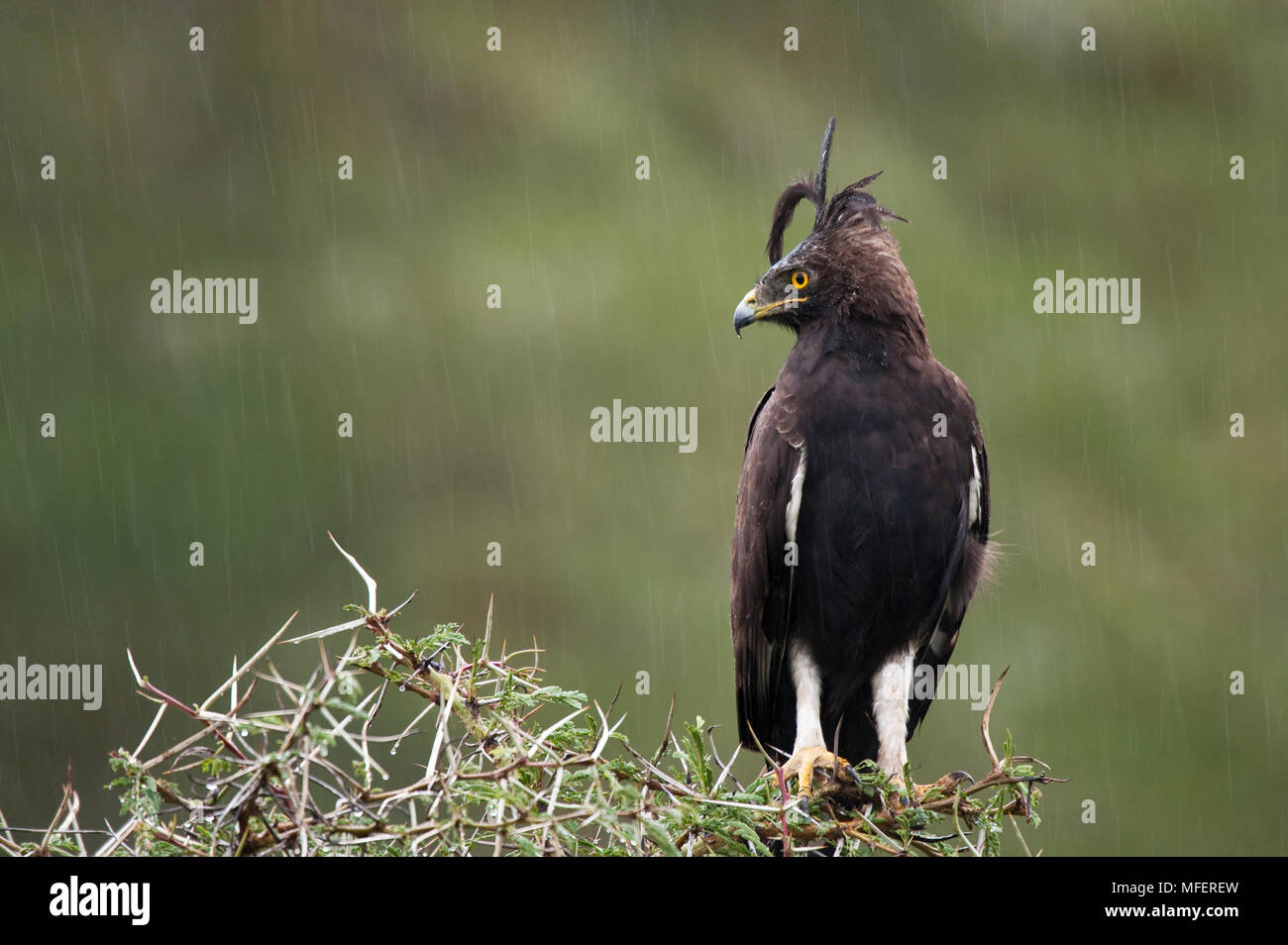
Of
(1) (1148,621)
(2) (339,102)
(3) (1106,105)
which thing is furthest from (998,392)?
(2) (339,102)

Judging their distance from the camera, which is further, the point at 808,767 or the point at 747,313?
the point at 747,313

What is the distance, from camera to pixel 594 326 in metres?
13.7

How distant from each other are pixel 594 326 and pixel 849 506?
31.4ft

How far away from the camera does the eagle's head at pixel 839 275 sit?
173 inches

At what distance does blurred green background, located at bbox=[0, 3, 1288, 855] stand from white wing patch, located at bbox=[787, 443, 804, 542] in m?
6.37

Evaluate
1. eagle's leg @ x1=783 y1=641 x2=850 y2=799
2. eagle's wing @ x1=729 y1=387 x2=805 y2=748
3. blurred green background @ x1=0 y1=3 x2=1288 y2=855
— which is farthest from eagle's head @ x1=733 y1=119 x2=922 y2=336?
blurred green background @ x1=0 y1=3 x2=1288 y2=855

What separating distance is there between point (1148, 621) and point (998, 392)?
8.53 feet

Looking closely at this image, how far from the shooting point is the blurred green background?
40.8ft

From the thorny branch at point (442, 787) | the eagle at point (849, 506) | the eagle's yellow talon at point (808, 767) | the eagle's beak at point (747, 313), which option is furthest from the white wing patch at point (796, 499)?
the thorny branch at point (442, 787)
